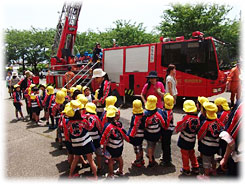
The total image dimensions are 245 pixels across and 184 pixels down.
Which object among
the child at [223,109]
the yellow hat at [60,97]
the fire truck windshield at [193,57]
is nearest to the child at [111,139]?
the child at [223,109]

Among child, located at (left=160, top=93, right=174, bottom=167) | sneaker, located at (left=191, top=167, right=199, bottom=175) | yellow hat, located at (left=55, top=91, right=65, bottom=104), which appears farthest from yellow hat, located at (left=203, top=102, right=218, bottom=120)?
yellow hat, located at (left=55, top=91, right=65, bottom=104)

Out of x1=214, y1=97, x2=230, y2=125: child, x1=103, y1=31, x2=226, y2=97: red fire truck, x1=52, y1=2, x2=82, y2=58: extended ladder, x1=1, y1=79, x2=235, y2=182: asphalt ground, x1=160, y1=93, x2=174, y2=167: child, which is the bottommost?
x1=1, y1=79, x2=235, y2=182: asphalt ground

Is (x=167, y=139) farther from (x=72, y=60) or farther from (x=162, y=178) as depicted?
(x=72, y=60)

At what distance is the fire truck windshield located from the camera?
689 cm

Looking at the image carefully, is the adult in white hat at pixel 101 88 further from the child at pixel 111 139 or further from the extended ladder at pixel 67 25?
the extended ladder at pixel 67 25

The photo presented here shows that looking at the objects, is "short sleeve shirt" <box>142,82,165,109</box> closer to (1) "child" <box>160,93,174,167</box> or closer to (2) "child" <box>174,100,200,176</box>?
(1) "child" <box>160,93,174,167</box>

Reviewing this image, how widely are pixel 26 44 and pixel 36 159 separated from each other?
1278 inches

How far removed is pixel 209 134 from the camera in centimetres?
276

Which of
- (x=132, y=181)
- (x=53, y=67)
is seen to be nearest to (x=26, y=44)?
(x=53, y=67)

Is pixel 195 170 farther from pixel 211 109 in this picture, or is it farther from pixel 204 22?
pixel 204 22

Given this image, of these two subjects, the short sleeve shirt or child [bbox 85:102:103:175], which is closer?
child [bbox 85:102:103:175]

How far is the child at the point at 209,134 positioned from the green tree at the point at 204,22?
14.1 metres

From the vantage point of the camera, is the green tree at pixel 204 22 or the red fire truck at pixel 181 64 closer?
the red fire truck at pixel 181 64

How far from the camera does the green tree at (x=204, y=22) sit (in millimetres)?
14906
